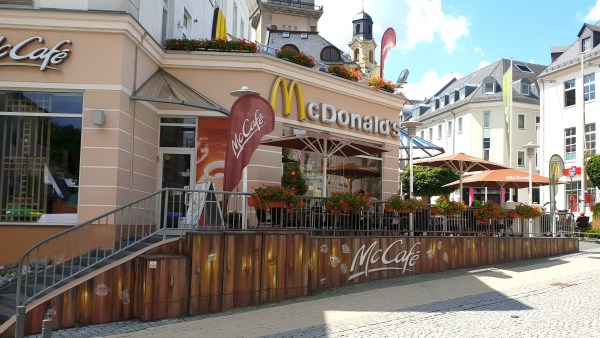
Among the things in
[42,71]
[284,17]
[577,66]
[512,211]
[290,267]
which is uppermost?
[284,17]

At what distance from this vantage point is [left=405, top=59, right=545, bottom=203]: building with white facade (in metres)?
51.5

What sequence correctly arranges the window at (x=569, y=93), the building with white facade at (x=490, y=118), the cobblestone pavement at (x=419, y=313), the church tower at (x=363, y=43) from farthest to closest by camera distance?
the church tower at (x=363, y=43) → the building with white facade at (x=490, y=118) → the window at (x=569, y=93) → the cobblestone pavement at (x=419, y=313)

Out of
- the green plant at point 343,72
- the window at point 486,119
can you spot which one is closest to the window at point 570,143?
the window at point 486,119

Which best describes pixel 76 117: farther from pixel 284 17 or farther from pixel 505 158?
pixel 284 17

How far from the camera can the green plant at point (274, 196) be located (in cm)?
1111

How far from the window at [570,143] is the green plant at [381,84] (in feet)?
83.5

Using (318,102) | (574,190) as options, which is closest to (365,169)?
(318,102)

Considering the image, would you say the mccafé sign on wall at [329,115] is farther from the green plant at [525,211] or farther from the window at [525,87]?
the window at [525,87]

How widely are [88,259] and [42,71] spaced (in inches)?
188

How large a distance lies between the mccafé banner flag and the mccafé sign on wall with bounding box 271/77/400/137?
3.47 metres

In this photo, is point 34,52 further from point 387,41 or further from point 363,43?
point 363,43

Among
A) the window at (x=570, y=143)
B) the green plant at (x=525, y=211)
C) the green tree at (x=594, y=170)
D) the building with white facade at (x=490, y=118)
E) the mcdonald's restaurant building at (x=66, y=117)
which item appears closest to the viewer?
the mcdonald's restaurant building at (x=66, y=117)

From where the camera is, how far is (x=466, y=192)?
2106 inches

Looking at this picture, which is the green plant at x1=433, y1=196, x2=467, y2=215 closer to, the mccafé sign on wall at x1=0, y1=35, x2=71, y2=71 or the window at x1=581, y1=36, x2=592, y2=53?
the mccafé sign on wall at x1=0, y1=35, x2=71, y2=71
